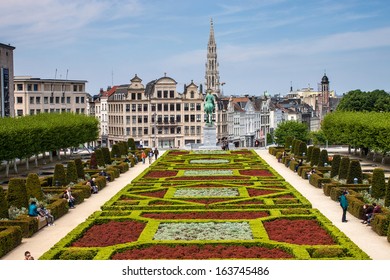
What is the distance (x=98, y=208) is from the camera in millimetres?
39844

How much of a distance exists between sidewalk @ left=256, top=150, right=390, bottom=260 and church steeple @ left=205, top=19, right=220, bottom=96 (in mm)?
106053

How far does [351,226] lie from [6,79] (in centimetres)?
7485

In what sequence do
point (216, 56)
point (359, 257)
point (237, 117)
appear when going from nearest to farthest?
1. point (359, 257)
2. point (237, 117)
3. point (216, 56)

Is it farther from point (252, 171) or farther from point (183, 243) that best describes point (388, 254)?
point (252, 171)

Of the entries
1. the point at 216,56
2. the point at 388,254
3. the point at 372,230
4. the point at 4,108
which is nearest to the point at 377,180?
the point at 372,230

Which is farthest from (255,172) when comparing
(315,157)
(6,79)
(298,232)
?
(6,79)

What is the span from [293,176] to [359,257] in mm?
32755

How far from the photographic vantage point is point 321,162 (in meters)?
59.4

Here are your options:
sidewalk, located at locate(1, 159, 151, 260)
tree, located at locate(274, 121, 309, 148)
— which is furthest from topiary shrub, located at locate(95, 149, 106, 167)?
tree, located at locate(274, 121, 309, 148)

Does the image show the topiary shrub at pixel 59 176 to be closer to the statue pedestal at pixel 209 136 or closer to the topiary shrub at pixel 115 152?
the topiary shrub at pixel 115 152

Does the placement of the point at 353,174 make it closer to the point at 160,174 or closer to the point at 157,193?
the point at 157,193

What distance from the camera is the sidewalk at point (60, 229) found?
28144 millimetres

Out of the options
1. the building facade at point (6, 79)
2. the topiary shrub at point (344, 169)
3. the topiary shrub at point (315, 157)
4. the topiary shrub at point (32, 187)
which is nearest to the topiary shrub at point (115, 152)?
the topiary shrub at point (315, 157)

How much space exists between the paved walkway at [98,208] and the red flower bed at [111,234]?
1.62 m
